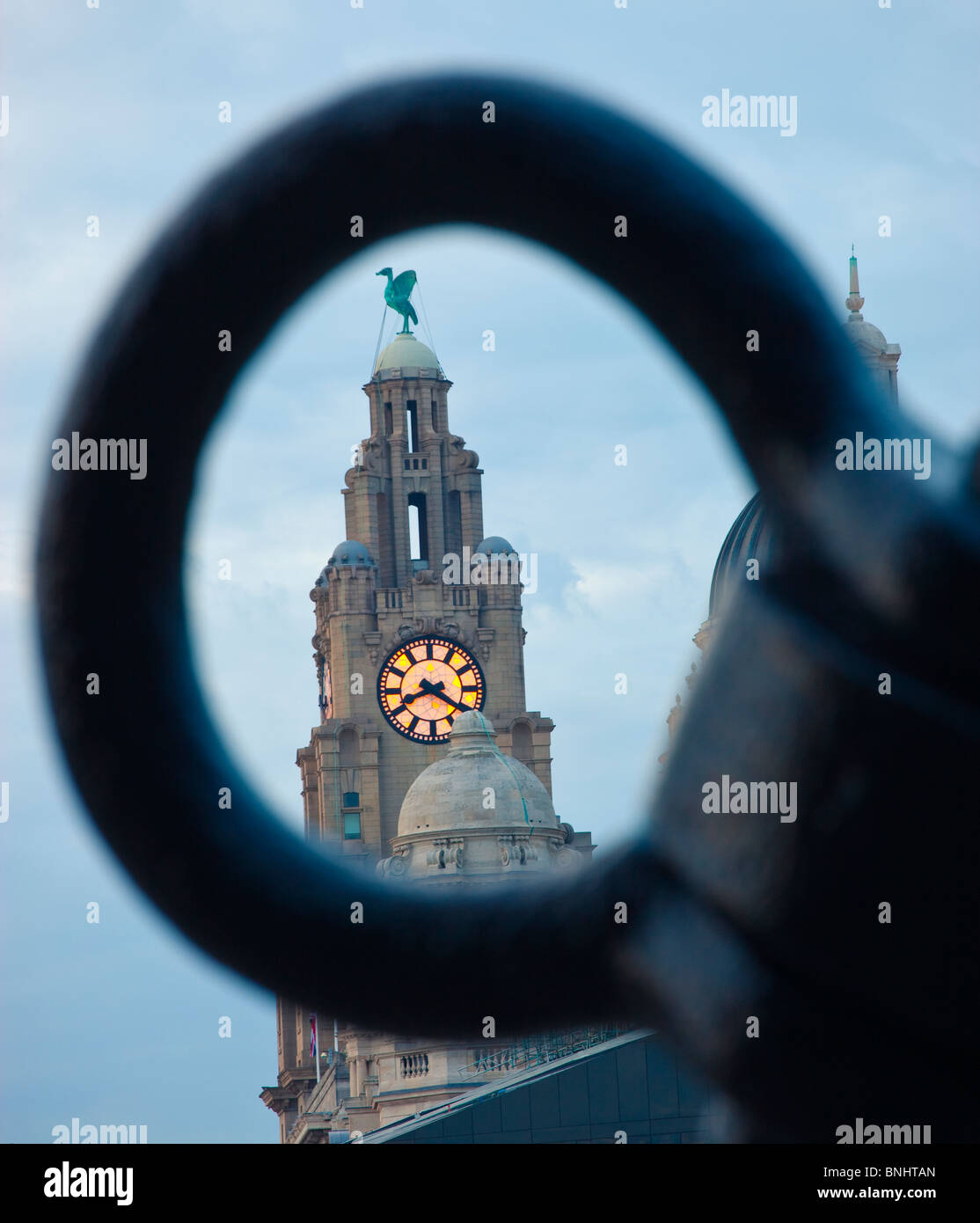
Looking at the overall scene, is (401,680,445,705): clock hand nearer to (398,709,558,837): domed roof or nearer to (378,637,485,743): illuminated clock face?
(378,637,485,743): illuminated clock face

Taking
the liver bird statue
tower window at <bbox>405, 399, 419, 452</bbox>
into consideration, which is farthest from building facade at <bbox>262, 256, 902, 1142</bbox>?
the liver bird statue

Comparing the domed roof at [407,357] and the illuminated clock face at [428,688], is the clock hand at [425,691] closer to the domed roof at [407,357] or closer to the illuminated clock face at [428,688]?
the illuminated clock face at [428,688]

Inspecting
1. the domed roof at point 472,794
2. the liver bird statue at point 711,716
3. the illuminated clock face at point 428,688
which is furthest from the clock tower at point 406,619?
the liver bird statue at point 711,716

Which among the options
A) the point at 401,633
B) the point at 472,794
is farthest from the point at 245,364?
the point at 401,633

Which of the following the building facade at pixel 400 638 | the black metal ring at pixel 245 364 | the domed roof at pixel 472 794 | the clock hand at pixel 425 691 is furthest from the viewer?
the clock hand at pixel 425 691

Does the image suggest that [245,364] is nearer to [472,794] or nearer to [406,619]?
[472,794]
